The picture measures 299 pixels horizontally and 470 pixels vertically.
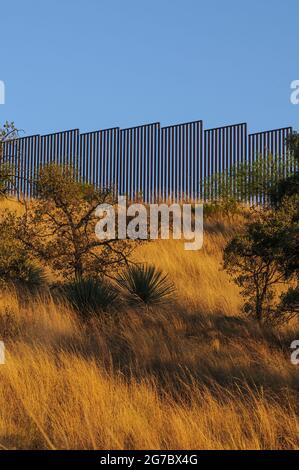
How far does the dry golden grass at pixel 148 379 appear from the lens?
294 inches

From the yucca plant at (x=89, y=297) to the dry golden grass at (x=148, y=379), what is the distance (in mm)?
328

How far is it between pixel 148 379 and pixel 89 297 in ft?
15.1

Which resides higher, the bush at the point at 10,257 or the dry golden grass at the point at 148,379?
the bush at the point at 10,257

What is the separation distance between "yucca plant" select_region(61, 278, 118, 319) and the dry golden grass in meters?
0.33

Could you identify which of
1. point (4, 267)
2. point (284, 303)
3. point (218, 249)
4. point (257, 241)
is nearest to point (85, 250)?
point (4, 267)

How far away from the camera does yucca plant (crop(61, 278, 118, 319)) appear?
14.1m

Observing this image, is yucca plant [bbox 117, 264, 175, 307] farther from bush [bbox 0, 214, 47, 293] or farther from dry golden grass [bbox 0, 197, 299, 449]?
bush [bbox 0, 214, 47, 293]

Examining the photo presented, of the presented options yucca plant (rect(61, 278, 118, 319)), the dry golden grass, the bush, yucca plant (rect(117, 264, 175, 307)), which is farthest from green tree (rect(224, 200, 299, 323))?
the bush

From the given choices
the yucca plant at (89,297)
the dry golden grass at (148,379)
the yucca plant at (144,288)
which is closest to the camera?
the dry golden grass at (148,379)

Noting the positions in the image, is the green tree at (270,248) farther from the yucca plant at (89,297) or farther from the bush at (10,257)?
the bush at (10,257)

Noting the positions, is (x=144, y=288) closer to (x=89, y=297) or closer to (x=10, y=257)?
(x=89, y=297)

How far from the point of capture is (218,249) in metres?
22.0

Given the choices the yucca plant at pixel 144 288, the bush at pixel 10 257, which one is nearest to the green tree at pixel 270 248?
the yucca plant at pixel 144 288
